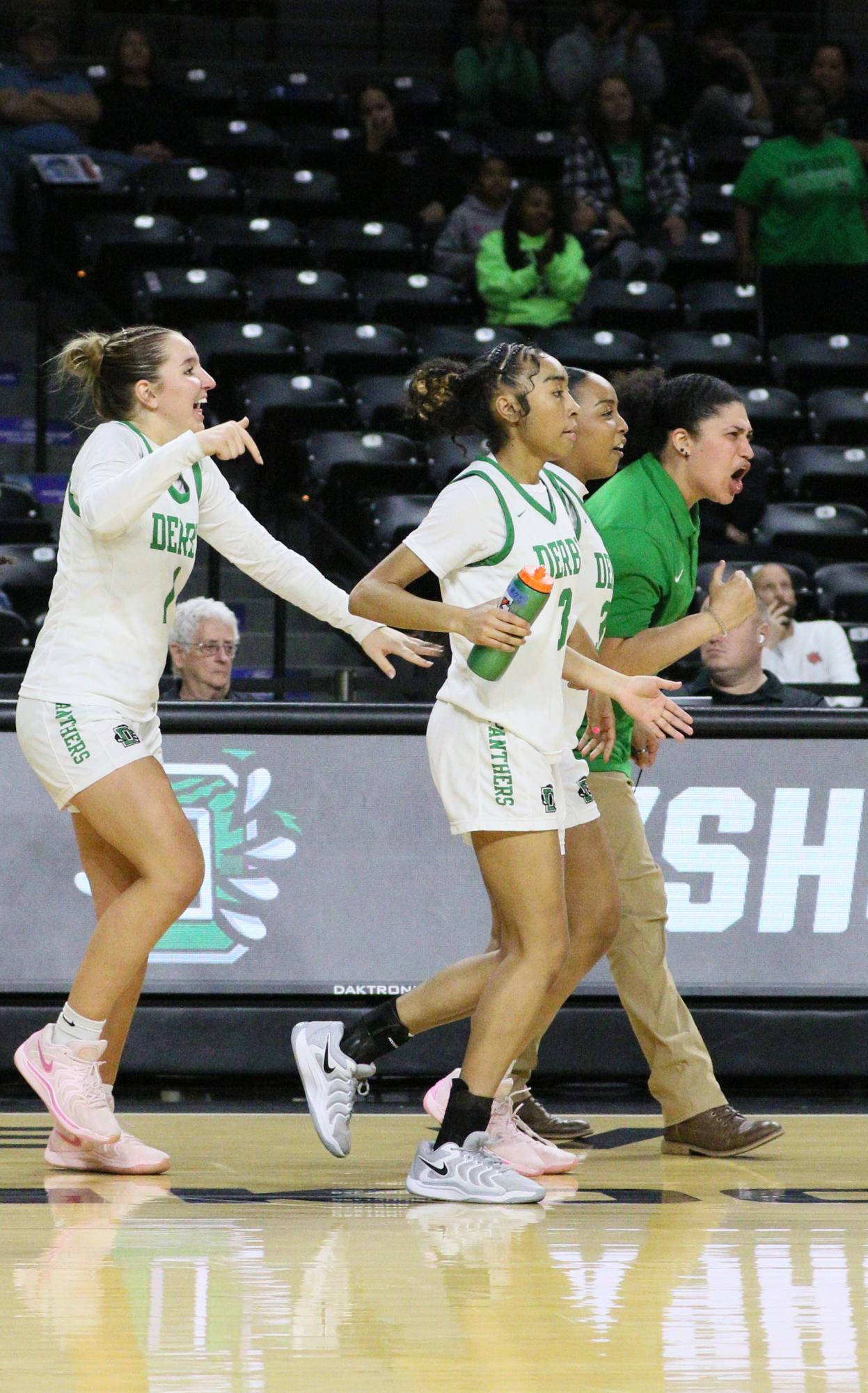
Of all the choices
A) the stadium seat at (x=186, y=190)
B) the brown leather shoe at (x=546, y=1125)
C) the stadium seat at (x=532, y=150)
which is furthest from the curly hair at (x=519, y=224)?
the brown leather shoe at (x=546, y=1125)

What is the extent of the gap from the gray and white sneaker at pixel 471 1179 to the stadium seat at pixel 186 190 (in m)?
8.94

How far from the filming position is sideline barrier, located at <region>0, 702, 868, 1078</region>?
20.1ft

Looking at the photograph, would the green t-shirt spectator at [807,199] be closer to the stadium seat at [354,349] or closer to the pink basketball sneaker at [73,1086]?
the stadium seat at [354,349]

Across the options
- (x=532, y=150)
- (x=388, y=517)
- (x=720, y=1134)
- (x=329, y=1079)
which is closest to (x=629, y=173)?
(x=532, y=150)

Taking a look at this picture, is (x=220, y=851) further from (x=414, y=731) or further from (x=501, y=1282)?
(x=501, y=1282)

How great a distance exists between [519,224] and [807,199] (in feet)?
5.86

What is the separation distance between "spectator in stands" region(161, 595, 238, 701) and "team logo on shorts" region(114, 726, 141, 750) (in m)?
2.24

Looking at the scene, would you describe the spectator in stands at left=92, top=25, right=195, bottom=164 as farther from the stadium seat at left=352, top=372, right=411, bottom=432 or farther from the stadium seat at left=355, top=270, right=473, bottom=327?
the stadium seat at left=352, top=372, right=411, bottom=432

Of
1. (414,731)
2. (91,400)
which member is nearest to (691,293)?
(414,731)

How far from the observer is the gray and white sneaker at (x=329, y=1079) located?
182 inches

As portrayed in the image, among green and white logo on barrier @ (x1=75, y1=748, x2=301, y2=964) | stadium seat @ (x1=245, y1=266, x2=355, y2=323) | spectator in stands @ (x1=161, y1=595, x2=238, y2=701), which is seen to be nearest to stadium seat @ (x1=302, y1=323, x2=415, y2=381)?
stadium seat @ (x1=245, y1=266, x2=355, y2=323)

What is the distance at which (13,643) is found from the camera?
27.2ft

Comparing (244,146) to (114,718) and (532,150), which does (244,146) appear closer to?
(532,150)

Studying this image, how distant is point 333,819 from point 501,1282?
282cm
